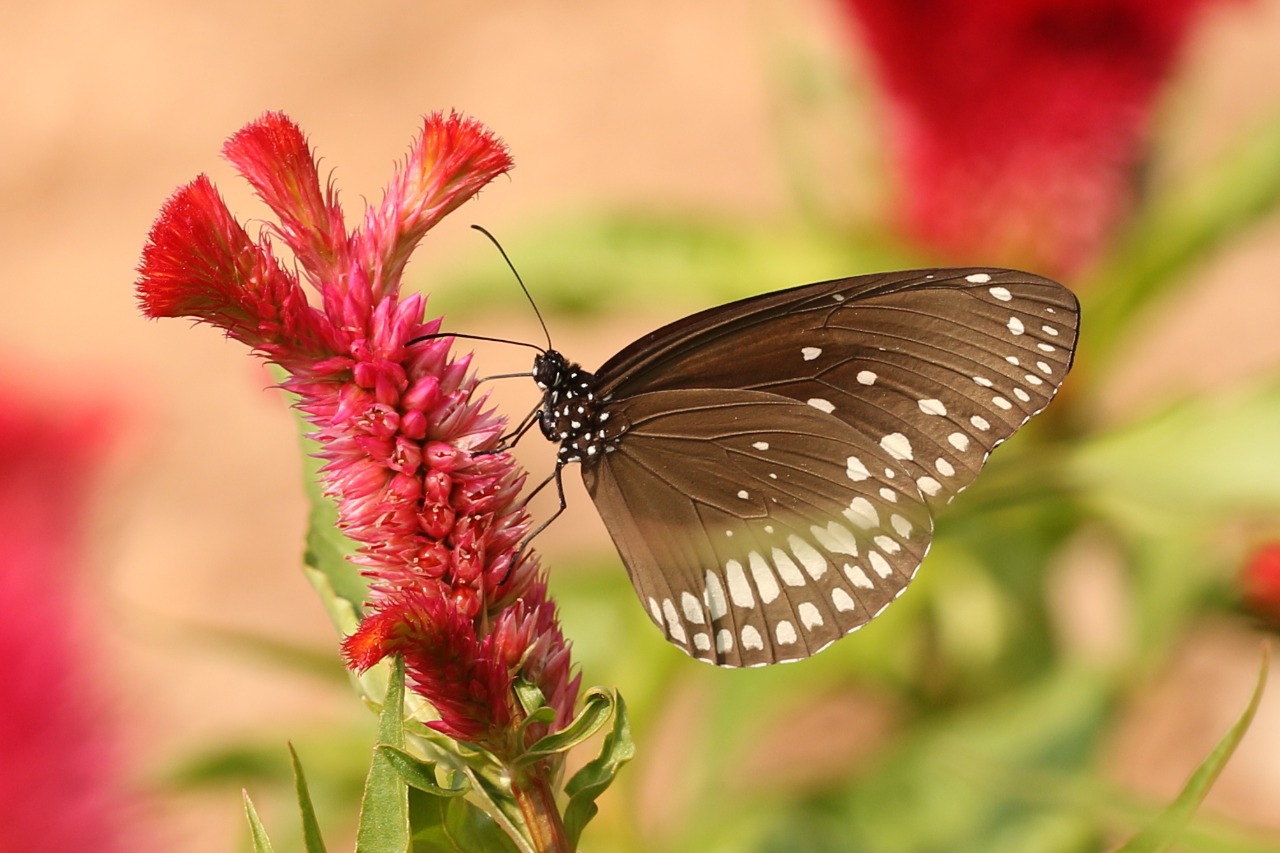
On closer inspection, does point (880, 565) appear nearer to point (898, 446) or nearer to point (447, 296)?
point (898, 446)

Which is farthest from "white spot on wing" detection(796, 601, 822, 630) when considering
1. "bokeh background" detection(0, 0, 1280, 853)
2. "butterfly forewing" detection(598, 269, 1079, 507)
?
"bokeh background" detection(0, 0, 1280, 853)

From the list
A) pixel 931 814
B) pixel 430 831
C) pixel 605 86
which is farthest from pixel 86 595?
pixel 605 86

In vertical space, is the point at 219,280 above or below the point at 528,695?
above

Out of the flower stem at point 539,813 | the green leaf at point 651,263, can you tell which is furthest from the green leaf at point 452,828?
the green leaf at point 651,263

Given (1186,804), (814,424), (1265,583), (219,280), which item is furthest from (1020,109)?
(219,280)

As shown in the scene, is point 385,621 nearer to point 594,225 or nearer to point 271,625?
point 594,225
